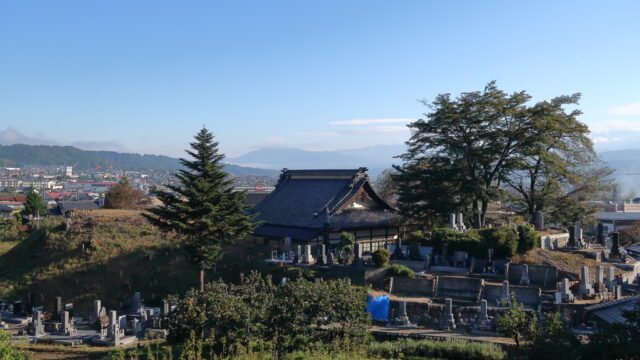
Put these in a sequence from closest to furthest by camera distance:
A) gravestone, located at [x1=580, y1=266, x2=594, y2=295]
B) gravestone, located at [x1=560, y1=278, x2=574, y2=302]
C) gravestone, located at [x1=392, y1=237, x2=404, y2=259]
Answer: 1. gravestone, located at [x1=560, y1=278, x2=574, y2=302]
2. gravestone, located at [x1=580, y1=266, x2=594, y2=295]
3. gravestone, located at [x1=392, y1=237, x2=404, y2=259]

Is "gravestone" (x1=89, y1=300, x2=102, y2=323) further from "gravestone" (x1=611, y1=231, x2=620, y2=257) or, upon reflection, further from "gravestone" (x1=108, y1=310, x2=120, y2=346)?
"gravestone" (x1=611, y1=231, x2=620, y2=257)

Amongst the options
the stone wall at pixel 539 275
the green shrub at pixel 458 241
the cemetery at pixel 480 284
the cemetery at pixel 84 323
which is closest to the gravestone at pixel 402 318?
the cemetery at pixel 480 284

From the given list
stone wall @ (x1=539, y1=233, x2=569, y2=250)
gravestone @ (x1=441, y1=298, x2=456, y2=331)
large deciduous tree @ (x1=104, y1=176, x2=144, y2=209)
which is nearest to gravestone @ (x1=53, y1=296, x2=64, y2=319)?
gravestone @ (x1=441, y1=298, x2=456, y2=331)

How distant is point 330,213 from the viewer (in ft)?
114

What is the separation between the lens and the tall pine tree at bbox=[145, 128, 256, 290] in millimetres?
24141

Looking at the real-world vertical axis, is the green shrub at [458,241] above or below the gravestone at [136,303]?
above

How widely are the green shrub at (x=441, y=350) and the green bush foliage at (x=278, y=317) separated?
1085mm

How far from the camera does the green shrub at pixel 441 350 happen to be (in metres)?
16.2

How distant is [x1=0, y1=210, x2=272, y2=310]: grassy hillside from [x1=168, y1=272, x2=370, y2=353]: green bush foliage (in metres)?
11.7

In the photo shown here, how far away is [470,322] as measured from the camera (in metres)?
21.2

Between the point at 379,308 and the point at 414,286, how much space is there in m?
Answer: 3.90

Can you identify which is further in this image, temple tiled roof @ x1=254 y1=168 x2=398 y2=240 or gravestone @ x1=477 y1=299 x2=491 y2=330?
temple tiled roof @ x1=254 y1=168 x2=398 y2=240

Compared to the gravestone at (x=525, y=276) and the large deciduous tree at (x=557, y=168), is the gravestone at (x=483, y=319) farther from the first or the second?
the large deciduous tree at (x=557, y=168)

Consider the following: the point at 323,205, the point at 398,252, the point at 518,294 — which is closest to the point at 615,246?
the point at 518,294
